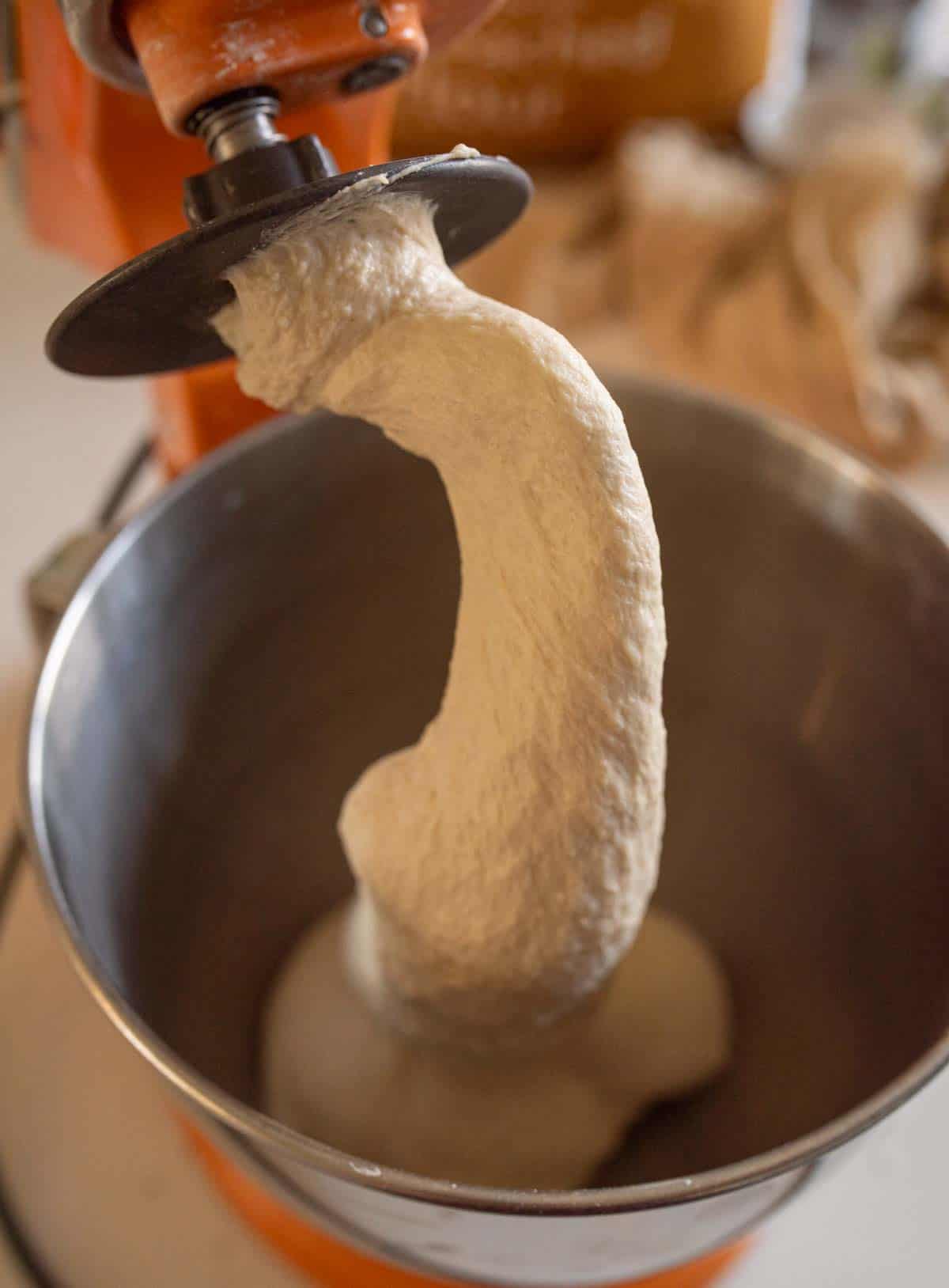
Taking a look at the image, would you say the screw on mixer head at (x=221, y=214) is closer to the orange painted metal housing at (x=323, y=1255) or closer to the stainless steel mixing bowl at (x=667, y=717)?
the stainless steel mixing bowl at (x=667, y=717)

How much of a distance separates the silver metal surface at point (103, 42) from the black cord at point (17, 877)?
0.33m

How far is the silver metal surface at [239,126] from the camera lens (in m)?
0.31

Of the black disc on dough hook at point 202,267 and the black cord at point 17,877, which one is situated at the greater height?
the black disc on dough hook at point 202,267

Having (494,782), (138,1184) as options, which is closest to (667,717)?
(494,782)

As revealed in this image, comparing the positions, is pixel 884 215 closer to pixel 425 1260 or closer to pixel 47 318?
pixel 47 318

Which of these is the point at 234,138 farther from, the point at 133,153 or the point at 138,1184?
the point at 138,1184

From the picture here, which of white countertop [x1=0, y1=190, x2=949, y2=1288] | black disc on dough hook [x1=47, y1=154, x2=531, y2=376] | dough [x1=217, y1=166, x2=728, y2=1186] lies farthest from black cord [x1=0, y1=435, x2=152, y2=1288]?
black disc on dough hook [x1=47, y1=154, x2=531, y2=376]

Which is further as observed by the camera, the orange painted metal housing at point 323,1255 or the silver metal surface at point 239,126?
the orange painted metal housing at point 323,1255

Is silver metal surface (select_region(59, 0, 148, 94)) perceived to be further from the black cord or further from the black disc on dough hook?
the black cord

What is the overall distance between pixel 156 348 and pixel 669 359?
57 centimetres

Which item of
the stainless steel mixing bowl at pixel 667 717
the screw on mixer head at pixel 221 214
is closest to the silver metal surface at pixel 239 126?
the screw on mixer head at pixel 221 214

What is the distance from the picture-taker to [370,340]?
340mm

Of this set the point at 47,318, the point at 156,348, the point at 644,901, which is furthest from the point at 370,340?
the point at 47,318

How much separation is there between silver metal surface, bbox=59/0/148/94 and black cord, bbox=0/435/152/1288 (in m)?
0.33
